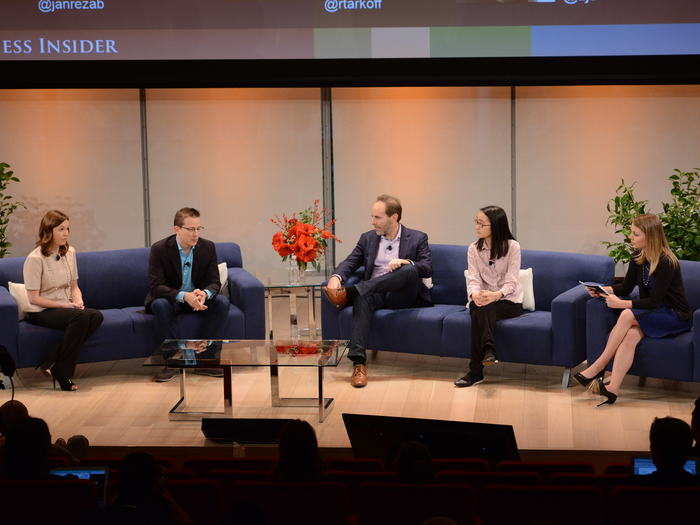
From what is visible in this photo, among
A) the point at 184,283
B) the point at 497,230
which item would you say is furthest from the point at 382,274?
the point at 184,283

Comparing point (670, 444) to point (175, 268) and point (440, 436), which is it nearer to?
point (440, 436)

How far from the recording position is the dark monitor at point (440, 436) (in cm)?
418

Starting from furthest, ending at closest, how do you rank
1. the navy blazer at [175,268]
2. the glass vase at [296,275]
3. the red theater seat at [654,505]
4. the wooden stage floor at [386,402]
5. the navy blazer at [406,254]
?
the glass vase at [296,275]
the navy blazer at [406,254]
the navy blazer at [175,268]
the wooden stage floor at [386,402]
the red theater seat at [654,505]

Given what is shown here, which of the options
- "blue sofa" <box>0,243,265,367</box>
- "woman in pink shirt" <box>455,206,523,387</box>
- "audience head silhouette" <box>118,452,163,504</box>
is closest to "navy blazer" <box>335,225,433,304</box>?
"woman in pink shirt" <box>455,206,523,387</box>

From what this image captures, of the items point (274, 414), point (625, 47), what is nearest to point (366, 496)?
point (274, 414)

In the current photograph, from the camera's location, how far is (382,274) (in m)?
7.04

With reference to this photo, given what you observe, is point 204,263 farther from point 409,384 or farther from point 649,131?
point 649,131

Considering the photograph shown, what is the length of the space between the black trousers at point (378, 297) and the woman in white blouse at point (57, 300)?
1595 mm

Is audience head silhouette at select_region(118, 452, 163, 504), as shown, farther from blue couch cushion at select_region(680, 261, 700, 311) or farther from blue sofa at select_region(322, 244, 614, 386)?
blue couch cushion at select_region(680, 261, 700, 311)

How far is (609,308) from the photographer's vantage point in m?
6.36

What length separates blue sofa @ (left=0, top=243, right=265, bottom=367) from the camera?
6.62m

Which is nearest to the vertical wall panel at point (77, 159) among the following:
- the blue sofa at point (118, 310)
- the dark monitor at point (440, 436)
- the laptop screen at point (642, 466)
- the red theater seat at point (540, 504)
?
the blue sofa at point (118, 310)

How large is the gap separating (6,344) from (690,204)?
15.1ft

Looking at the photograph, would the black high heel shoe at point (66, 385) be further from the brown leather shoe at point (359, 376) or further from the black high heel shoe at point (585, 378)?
the black high heel shoe at point (585, 378)
